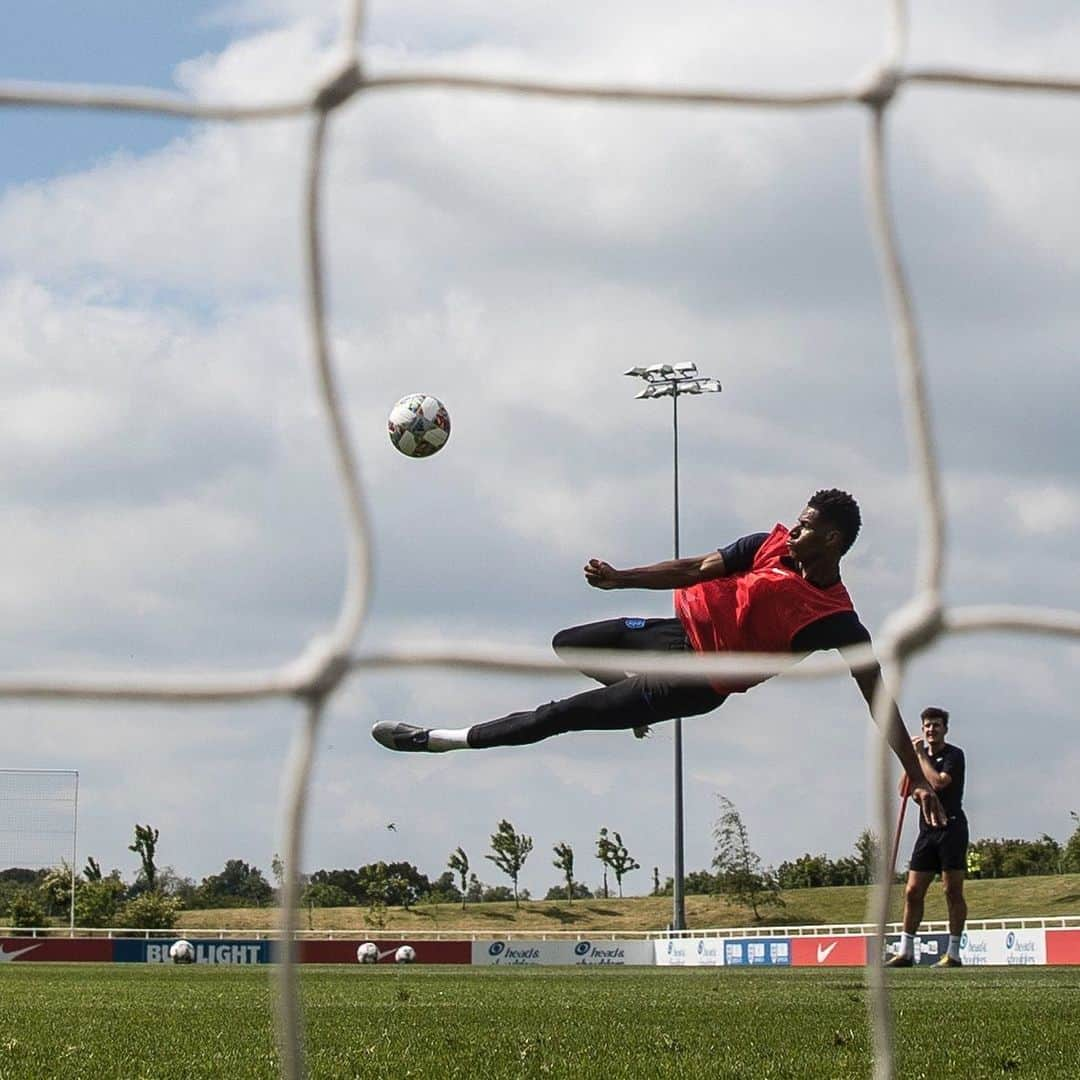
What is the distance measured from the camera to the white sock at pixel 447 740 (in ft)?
20.2

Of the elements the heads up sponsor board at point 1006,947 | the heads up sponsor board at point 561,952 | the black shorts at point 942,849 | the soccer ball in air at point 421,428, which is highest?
the soccer ball in air at point 421,428

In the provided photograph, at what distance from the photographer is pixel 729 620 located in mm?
5852

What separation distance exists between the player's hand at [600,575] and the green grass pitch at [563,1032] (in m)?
1.55

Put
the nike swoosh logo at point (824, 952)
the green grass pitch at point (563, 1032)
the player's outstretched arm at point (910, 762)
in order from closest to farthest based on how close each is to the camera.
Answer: the player's outstretched arm at point (910, 762) → the green grass pitch at point (563, 1032) → the nike swoosh logo at point (824, 952)

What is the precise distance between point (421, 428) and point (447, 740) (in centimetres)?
196

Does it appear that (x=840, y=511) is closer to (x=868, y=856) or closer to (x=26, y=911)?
(x=868, y=856)

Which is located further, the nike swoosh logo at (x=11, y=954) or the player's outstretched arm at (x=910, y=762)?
the nike swoosh logo at (x=11, y=954)

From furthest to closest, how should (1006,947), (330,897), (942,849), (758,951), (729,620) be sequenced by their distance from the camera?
(330,897) < (758,951) < (1006,947) < (942,849) < (729,620)

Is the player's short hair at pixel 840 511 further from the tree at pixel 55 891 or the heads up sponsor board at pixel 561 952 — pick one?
the tree at pixel 55 891

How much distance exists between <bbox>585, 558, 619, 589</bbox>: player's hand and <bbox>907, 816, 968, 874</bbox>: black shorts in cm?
565

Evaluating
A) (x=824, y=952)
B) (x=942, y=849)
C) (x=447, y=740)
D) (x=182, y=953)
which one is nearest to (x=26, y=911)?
(x=182, y=953)

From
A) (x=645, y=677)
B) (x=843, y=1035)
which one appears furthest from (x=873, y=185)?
(x=843, y=1035)

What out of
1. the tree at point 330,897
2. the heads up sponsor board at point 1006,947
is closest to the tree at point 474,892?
the tree at point 330,897

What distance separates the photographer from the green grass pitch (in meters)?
5.98
